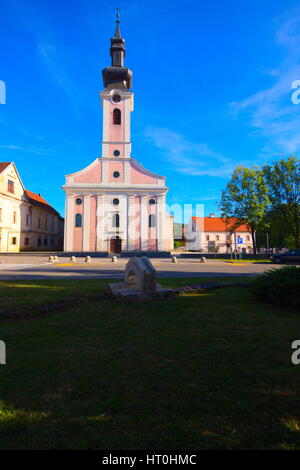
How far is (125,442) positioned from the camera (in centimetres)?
212

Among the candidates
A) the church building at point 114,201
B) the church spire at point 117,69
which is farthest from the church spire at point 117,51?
the church building at point 114,201

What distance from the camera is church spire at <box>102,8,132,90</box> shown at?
46119mm

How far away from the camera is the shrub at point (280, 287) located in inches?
269

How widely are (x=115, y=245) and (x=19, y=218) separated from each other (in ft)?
60.5

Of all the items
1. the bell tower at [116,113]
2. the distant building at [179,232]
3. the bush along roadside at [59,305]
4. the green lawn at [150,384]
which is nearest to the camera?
the green lawn at [150,384]

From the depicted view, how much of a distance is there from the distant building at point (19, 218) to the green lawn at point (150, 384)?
4317cm

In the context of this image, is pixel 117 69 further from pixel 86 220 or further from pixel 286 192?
pixel 286 192

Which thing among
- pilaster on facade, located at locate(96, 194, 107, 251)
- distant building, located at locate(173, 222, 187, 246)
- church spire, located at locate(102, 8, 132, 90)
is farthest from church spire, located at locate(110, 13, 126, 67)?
distant building, located at locate(173, 222, 187, 246)

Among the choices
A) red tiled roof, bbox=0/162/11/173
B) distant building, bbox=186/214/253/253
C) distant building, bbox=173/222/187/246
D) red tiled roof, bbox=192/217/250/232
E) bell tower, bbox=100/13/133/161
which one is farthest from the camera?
distant building, bbox=173/222/187/246

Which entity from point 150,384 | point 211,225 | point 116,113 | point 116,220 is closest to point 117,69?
point 116,113

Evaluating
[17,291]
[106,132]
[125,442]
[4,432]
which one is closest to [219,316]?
[125,442]

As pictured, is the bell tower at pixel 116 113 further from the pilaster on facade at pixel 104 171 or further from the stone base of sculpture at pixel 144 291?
the stone base of sculpture at pixel 144 291

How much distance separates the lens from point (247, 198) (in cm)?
3650

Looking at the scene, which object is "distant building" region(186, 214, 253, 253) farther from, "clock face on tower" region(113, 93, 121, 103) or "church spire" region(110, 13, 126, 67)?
"church spire" region(110, 13, 126, 67)
